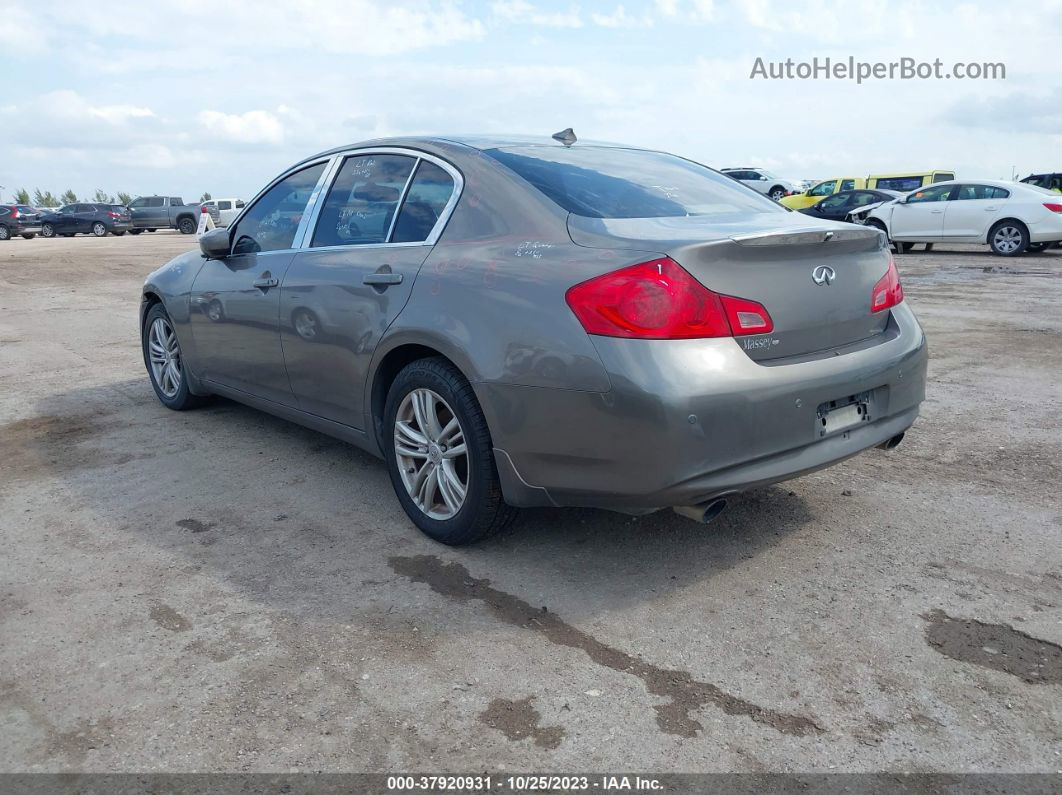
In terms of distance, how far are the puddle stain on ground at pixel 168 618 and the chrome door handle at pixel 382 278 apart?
1.51m

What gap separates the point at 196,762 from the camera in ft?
7.91

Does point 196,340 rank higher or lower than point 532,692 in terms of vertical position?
higher

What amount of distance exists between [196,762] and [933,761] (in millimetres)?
1889

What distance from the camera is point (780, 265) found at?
10.8 feet

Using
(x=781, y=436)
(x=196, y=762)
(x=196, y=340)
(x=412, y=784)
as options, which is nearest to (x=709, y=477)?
(x=781, y=436)

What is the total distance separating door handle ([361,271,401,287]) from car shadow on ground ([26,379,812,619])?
1.03 meters

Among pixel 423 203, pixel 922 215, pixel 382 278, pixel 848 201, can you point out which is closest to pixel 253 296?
pixel 382 278

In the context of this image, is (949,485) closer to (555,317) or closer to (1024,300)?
(555,317)

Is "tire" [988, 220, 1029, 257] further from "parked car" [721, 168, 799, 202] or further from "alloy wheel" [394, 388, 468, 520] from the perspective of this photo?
"parked car" [721, 168, 799, 202]

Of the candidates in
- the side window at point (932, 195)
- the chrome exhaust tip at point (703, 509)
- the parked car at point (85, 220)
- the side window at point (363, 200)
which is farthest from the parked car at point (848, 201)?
the parked car at point (85, 220)

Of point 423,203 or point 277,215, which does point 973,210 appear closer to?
point 277,215

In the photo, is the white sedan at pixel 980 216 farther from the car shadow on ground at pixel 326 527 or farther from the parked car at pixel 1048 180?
the car shadow on ground at pixel 326 527

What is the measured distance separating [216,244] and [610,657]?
3.42 metres

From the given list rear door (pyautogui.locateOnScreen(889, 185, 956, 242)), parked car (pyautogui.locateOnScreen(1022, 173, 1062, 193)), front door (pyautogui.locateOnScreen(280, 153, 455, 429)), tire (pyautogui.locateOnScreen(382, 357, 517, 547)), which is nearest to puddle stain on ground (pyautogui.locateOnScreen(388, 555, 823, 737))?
tire (pyautogui.locateOnScreen(382, 357, 517, 547))
